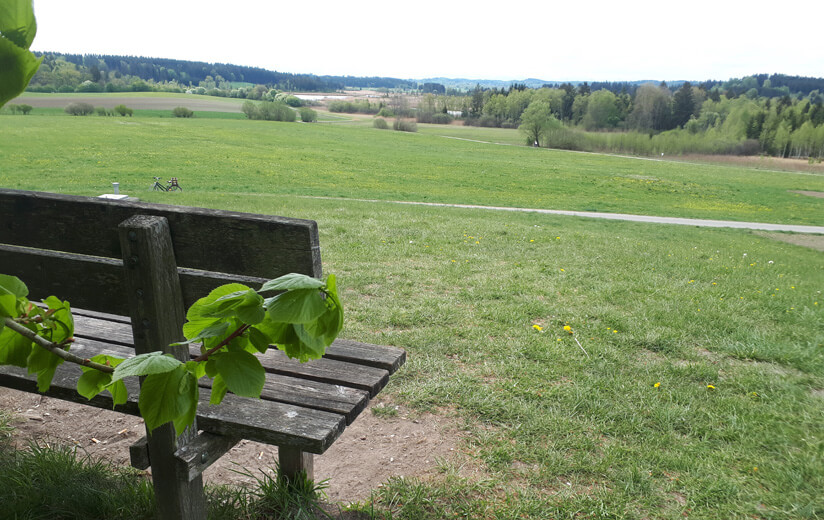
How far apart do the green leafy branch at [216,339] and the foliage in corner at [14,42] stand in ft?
1.22

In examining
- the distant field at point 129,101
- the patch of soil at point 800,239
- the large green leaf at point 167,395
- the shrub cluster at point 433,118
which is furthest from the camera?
the shrub cluster at point 433,118

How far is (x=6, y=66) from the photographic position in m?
0.57

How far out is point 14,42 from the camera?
57cm

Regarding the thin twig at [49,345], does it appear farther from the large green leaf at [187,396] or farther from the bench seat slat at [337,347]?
the bench seat slat at [337,347]

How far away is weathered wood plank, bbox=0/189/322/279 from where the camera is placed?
5.70ft

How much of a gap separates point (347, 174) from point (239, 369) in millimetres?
30993

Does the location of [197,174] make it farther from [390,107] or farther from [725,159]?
[390,107]

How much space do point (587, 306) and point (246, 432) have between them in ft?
14.5

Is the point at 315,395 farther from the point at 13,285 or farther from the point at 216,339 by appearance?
the point at 13,285

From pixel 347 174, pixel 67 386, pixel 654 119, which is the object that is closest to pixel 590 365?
pixel 67 386

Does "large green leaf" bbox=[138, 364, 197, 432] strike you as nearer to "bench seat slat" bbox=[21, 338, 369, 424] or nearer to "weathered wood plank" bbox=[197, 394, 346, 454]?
"weathered wood plank" bbox=[197, 394, 346, 454]

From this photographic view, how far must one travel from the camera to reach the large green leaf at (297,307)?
2.73ft

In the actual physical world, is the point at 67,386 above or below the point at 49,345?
below

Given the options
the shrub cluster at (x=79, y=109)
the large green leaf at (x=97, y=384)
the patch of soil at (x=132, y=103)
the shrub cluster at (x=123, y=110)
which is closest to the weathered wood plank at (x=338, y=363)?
the large green leaf at (x=97, y=384)
